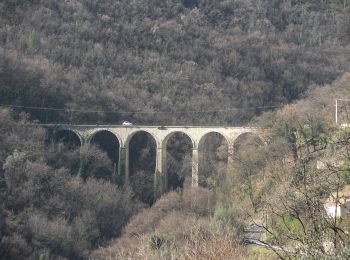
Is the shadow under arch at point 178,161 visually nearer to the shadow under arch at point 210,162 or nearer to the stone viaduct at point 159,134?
the stone viaduct at point 159,134

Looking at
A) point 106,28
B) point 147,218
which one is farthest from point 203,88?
point 147,218

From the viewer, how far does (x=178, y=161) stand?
33.8 metres

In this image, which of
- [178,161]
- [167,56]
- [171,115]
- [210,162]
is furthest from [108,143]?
[167,56]

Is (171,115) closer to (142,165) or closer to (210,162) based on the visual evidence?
(142,165)

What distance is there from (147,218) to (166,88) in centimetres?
2171

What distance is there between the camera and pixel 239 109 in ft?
136

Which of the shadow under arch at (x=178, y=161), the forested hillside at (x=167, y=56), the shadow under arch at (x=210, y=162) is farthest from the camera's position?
the forested hillside at (x=167, y=56)

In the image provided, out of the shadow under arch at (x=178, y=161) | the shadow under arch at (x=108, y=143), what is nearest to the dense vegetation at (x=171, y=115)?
the shadow under arch at (x=178, y=161)

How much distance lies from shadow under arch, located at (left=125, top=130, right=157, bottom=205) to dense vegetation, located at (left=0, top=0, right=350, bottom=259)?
0.39 ft

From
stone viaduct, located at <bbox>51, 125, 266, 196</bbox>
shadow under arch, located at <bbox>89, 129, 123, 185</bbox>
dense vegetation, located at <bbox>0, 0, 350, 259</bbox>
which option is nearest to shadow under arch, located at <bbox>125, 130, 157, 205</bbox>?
dense vegetation, located at <bbox>0, 0, 350, 259</bbox>

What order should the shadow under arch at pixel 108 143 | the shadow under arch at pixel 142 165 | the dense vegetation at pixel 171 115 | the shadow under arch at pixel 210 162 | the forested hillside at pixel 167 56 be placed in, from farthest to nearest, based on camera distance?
the forested hillside at pixel 167 56 → the shadow under arch at pixel 108 143 → the shadow under arch at pixel 142 165 → the shadow under arch at pixel 210 162 → the dense vegetation at pixel 171 115

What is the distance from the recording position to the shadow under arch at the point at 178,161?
101 feet

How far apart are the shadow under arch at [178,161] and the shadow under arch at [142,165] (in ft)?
3.48

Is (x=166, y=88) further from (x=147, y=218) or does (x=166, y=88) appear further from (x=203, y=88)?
(x=147, y=218)
